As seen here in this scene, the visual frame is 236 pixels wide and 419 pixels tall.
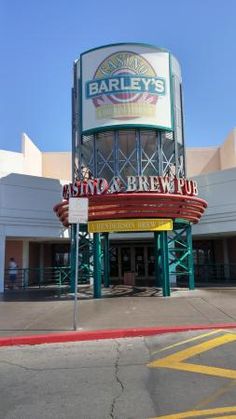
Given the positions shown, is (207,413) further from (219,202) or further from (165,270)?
(219,202)

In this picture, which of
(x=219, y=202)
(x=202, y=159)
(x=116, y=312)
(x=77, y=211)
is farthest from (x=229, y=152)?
(x=77, y=211)

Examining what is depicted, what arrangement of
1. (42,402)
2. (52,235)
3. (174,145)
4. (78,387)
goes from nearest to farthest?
(42,402)
(78,387)
(174,145)
(52,235)

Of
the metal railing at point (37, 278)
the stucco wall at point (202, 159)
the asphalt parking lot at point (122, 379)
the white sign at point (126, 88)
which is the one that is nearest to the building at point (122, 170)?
the white sign at point (126, 88)

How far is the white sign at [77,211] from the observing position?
35.9 ft

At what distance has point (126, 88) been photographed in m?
20.0

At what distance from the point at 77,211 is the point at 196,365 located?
16.6ft

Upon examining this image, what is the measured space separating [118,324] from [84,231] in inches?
453

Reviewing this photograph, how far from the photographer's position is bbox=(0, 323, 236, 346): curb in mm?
9592

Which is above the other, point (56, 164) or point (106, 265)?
point (56, 164)

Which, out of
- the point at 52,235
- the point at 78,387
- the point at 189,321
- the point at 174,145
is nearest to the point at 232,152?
the point at 174,145

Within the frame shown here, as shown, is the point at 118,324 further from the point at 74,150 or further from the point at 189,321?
Answer: the point at 74,150

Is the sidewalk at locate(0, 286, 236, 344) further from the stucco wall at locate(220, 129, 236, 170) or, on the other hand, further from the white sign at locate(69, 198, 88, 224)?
the stucco wall at locate(220, 129, 236, 170)

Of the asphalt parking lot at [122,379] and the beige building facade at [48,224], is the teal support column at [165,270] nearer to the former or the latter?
the beige building facade at [48,224]

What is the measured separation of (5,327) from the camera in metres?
11.1
